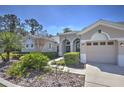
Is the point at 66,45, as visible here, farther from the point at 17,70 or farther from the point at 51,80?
the point at 17,70

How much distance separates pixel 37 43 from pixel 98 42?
194 cm

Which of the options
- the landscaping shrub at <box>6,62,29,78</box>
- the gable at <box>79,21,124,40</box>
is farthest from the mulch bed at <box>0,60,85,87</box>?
the gable at <box>79,21,124,40</box>

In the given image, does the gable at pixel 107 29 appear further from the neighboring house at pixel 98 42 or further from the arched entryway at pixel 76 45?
the arched entryway at pixel 76 45

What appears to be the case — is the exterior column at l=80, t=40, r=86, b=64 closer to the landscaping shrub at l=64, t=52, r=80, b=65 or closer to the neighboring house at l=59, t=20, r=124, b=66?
the neighboring house at l=59, t=20, r=124, b=66

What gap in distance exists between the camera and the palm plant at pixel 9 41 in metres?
6.23

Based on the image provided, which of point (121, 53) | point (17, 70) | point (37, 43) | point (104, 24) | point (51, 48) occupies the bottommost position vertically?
point (17, 70)

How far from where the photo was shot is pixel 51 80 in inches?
229

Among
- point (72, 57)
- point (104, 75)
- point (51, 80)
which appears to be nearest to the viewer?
point (51, 80)

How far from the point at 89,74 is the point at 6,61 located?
2.66 m

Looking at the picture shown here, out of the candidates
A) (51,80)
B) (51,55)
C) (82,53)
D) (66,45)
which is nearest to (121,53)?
(82,53)

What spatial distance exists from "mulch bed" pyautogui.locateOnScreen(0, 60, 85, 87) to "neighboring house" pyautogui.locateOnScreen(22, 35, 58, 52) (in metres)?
0.75

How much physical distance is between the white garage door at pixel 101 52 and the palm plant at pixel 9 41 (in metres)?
2.21

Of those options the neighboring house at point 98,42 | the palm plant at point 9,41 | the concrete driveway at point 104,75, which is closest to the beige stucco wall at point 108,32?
the neighboring house at point 98,42
